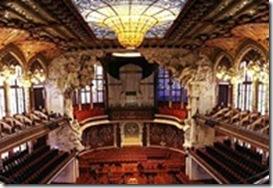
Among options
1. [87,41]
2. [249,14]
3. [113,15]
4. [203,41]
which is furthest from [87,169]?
[249,14]

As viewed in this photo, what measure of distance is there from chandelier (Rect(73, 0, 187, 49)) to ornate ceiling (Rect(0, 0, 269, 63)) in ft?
0.59

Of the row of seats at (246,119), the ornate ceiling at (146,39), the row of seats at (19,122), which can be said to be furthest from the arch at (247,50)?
the row of seats at (19,122)

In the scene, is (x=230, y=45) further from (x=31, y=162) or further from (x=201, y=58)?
(x=31, y=162)

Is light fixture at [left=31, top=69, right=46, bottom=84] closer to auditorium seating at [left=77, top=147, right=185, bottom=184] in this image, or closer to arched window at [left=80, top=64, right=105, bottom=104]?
auditorium seating at [left=77, top=147, right=185, bottom=184]

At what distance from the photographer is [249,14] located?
5414 mm

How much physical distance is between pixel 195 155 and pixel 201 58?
9.27 feet

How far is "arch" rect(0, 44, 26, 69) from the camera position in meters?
8.49

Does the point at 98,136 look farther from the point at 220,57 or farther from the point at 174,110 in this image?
the point at 220,57

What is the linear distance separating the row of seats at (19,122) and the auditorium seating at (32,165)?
715mm

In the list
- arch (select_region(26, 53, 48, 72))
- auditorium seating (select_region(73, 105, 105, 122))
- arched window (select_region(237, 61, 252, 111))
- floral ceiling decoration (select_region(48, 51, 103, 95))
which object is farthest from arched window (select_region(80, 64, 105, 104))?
arched window (select_region(237, 61, 252, 111))

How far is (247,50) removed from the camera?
882 centimetres

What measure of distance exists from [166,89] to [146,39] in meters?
5.86

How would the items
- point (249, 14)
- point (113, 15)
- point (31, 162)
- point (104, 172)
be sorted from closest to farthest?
point (249, 14) → point (113, 15) → point (31, 162) → point (104, 172)

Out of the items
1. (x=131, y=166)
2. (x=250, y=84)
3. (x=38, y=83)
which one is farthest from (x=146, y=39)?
(x=131, y=166)
